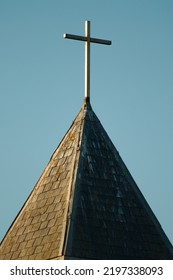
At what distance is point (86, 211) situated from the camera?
4753cm

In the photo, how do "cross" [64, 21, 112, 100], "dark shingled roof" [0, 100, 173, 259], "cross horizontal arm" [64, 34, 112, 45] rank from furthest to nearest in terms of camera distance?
1. "cross horizontal arm" [64, 34, 112, 45]
2. "cross" [64, 21, 112, 100]
3. "dark shingled roof" [0, 100, 173, 259]

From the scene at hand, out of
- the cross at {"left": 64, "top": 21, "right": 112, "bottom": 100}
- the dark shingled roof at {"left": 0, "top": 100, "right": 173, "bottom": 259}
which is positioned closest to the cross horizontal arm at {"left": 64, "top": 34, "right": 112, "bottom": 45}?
the cross at {"left": 64, "top": 21, "right": 112, "bottom": 100}

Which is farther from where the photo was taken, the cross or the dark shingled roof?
the cross

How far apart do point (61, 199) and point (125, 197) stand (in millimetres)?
1576

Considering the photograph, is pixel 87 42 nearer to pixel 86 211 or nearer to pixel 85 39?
pixel 85 39

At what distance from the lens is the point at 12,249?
48.4 meters

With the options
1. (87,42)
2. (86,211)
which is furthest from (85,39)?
(86,211)

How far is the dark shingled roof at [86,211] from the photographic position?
46969 millimetres

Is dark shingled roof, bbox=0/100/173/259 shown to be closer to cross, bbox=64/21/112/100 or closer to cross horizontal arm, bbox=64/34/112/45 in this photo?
cross, bbox=64/21/112/100

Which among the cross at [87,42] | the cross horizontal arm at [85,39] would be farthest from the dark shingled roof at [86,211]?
the cross horizontal arm at [85,39]

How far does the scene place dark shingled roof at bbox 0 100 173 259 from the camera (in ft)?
154
